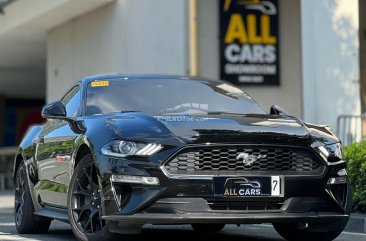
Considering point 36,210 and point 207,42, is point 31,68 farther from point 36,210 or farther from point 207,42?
point 36,210

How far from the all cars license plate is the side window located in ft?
6.74

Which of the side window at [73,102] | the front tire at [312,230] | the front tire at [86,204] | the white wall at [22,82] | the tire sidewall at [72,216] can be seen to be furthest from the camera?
the white wall at [22,82]

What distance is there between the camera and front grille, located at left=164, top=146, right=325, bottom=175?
6.40 metres

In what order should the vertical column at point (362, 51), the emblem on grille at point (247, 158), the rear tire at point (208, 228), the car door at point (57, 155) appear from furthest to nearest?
the vertical column at point (362, 51) < the rear tire at point (208, 228) < the car door at point (57, 155) < the emblem on grille at point (247, 158)

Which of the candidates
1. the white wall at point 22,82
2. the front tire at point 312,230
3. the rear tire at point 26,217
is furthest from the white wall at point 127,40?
the white wall at point 22,82

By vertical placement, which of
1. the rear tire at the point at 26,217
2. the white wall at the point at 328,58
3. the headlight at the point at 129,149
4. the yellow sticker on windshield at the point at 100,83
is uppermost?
the white wall at the point at 328,58

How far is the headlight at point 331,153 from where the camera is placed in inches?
266

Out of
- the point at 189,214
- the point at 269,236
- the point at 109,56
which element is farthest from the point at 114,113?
the point at 109,56

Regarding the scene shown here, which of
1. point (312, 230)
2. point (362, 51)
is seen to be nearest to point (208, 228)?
point (312, 230)

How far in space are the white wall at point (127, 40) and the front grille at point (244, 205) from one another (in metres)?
11.6

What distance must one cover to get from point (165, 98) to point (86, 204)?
1.37 metres

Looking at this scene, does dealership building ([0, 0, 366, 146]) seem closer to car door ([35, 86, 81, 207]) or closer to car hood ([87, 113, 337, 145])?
car door ([35, 86, 81, 207])

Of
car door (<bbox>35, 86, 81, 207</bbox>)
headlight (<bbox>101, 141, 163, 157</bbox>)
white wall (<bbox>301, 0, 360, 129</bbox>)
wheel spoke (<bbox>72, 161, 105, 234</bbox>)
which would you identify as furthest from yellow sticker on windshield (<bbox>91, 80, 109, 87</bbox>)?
white wall (<bbox>301, 0, 360, 129</bbox>)

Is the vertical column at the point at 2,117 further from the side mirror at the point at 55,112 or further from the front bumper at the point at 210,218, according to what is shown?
the front bumper at the point at 210,218
